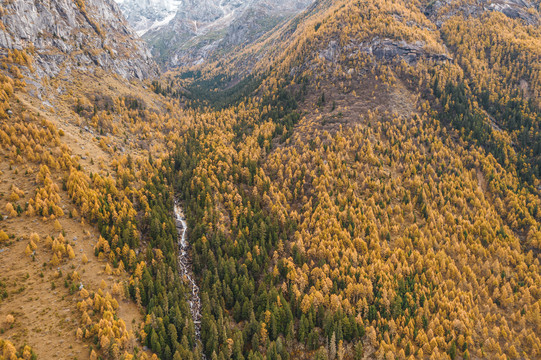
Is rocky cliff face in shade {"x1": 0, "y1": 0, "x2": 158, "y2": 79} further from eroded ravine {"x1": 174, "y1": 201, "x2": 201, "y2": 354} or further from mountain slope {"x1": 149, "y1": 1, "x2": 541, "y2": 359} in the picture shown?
eroded ravine {"x1": 174, "y1": 201, "x2": 201, "y2": 354}

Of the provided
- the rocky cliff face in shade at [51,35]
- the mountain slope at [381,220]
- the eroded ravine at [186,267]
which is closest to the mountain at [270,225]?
the eroded ravine at [186,267]

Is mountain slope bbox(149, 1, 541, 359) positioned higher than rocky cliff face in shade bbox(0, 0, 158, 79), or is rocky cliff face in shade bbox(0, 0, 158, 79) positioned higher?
rocky cliff face in shade bbox(0, 0, 158, 79)

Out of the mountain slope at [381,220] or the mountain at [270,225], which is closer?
the mountain at [270,225]

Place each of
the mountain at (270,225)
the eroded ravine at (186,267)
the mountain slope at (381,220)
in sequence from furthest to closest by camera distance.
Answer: the eroded ravine at (186,267), the mountain slope at (381,220), the mountain at (270,225)

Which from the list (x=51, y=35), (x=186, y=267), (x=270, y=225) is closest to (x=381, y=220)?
(x=270, y=225)

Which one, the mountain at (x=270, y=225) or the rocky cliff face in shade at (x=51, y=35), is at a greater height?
the rocky cliff face in shade at (x=51, y=35)

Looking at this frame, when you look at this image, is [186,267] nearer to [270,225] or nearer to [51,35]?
[270,225]

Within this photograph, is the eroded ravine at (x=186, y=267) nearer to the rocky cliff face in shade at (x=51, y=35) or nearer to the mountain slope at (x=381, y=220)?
the mountain slope at (x=381, y=220)

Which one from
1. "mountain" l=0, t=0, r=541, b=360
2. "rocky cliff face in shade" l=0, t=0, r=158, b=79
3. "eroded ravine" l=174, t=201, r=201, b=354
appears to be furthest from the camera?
"rocky cliff face in shade" l=0, t=0, r=158, b=79

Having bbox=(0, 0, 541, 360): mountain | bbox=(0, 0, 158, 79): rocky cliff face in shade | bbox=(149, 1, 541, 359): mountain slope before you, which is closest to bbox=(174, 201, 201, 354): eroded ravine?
bbox=(0, 0, 541, 360): mountain
